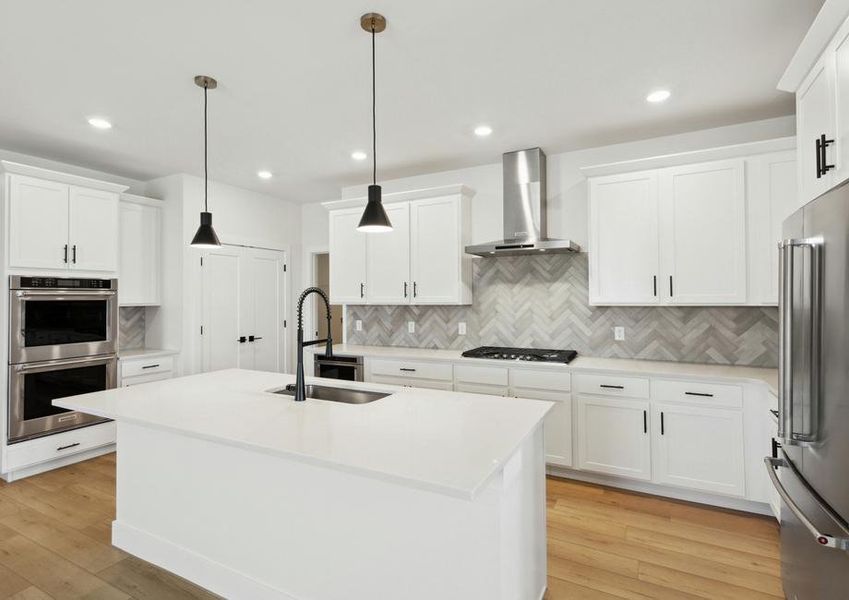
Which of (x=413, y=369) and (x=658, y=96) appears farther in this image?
(x=413, y=369)

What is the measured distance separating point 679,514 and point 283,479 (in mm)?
2548

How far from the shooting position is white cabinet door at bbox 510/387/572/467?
3420 mm

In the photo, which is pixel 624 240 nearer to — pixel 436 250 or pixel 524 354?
pixel 524 354

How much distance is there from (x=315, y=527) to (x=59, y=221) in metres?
3.50

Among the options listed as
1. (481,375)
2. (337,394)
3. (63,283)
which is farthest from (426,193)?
(63,283)

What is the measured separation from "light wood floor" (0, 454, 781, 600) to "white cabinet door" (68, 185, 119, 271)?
1.83 metres

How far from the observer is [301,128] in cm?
341

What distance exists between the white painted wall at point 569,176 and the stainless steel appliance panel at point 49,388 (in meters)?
3.16

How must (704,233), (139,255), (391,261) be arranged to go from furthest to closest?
(139,255) < (391,261) < (704,233)

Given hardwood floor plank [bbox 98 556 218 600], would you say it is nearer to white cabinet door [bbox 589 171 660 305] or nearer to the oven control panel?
the oven control panel

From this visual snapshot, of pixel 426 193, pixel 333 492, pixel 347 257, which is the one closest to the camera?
pixel 333 492

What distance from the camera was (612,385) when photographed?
3256mm

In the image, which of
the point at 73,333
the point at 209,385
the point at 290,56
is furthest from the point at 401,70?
the point at 73,333

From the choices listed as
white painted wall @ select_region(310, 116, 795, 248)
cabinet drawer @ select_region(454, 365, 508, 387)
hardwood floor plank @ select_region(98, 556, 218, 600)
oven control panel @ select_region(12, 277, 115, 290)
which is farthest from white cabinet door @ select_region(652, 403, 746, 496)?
oven control panel @ select_region(12, 277, 115, 290)
